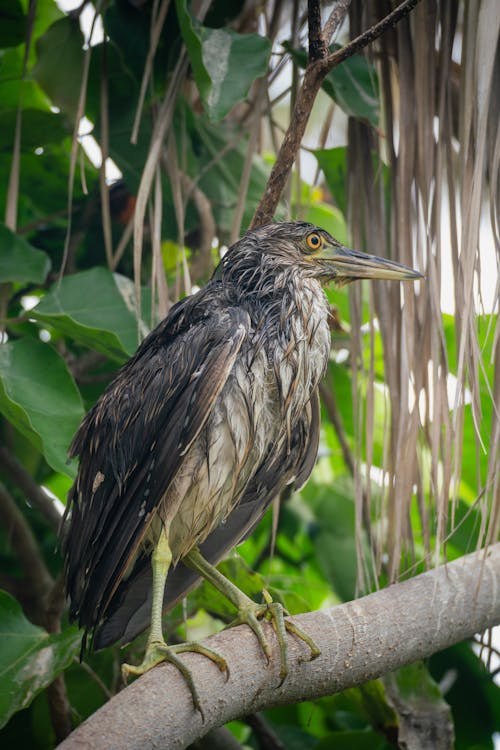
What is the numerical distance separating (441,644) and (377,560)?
0.28 m

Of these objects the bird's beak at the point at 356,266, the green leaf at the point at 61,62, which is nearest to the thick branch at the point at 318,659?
the bird's beak at the point at 356,266

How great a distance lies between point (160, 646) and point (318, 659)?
301 millimetres

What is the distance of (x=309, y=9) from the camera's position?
1.84 m

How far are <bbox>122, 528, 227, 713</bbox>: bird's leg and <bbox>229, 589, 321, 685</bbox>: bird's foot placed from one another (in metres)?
0.13

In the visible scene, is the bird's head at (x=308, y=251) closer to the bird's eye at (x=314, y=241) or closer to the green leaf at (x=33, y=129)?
the bird's eye at (x=314, y=241)

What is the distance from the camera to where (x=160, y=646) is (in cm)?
177

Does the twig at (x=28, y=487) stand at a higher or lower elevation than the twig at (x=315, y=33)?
lower

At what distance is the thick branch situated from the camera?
4.49 feet

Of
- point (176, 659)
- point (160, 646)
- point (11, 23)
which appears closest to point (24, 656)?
point (160, 646)

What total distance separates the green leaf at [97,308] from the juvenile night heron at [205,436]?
11cm

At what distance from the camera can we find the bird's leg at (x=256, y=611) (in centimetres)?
175

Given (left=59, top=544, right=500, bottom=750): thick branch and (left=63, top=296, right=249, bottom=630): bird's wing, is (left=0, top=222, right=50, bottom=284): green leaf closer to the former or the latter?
(left=63, top=296, right=249, bottom=630): bird's wing

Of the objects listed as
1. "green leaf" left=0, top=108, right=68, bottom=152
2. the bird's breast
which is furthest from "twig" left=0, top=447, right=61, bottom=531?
"green leaf" left=0, top=108, right=68, bottom=152

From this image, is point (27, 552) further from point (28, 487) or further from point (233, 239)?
point (233, 239)
